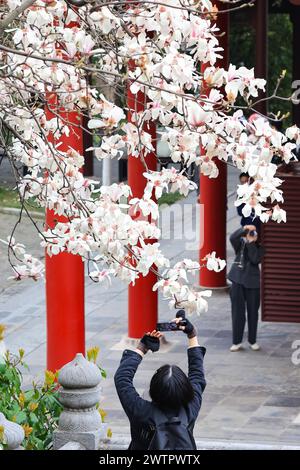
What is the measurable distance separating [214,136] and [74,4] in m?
1.21

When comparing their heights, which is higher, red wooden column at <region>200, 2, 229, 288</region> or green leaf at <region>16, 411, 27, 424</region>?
red wooden column at <region>200, 2, 229, 288</region>

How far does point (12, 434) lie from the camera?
27.5ft

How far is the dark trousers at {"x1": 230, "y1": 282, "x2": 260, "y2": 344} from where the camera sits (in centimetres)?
1558

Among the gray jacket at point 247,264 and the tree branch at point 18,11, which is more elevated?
the tree branch at point 18,11

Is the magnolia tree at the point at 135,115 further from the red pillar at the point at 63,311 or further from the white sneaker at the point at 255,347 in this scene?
the white sneaker at the point at 255,347

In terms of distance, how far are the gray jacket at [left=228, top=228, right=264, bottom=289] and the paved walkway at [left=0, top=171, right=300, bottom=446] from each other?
90cm

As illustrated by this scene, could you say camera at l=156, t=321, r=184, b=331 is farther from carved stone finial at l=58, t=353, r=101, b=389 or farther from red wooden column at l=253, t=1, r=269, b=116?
red wooden column at l=253, t=1, r=269, b=116

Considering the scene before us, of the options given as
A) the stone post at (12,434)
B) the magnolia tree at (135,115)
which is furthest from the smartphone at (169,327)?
the stone post at (12,434)

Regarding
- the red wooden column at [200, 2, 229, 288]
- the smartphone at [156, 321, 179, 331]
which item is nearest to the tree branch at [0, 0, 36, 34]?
the smartphone at [156, 321, 179, 331]

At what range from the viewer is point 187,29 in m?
8.37

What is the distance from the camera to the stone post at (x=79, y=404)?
30.8ft

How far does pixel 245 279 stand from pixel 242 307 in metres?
0.37

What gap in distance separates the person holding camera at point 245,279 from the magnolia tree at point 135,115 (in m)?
6.17
